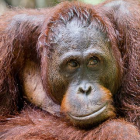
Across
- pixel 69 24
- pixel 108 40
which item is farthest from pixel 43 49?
pixel 108 40

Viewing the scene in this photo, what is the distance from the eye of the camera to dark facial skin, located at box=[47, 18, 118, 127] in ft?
9.22

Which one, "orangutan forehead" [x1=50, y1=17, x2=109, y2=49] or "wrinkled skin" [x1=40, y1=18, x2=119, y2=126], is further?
"orangutan forehead" [x1=50, y1=17, x2=109, y2=49]

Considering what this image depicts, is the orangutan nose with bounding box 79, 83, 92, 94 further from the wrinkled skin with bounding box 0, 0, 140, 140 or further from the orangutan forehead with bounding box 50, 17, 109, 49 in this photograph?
the orangutan forehead with bounding box 50, 17, 109, 49

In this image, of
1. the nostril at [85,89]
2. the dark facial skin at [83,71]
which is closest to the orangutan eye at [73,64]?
the dark facial skin at [83,71]

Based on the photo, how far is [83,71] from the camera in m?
2.96

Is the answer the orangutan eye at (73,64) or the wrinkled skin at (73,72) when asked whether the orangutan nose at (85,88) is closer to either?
the wrinkled skin at (73,72)

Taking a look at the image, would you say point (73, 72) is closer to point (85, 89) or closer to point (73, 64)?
point (73, 64)

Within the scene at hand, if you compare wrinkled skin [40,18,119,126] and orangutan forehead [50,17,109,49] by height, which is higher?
orangutan forehead [50,17,109,49]

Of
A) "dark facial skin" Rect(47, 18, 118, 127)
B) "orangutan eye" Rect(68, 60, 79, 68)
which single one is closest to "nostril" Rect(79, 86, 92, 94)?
"dark facial skin" Rect(47, 18, 118, 127)

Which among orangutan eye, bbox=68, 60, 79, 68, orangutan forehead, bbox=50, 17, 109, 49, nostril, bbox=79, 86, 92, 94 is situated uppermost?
orangutan forehead, bbox=50, 17, 109, 49

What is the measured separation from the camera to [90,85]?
2861 millimetres

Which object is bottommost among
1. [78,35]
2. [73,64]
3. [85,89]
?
[85,89]

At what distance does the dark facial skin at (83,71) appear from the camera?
2811mm

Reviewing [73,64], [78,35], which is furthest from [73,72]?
[78,35]
